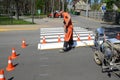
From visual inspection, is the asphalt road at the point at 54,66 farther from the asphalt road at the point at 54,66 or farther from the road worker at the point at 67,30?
the road worker at the point at 67,30

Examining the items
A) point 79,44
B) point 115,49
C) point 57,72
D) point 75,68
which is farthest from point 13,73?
point 79,44

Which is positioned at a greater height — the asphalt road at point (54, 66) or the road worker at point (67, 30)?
the road worker at point (67, 30)

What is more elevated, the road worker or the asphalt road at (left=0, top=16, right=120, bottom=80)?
the road worker

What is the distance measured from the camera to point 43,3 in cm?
9431

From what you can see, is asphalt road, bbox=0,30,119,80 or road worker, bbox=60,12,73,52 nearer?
asphalt road, bbox=0,30,119,80

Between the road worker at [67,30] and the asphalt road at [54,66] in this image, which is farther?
the road worker at [67,30]

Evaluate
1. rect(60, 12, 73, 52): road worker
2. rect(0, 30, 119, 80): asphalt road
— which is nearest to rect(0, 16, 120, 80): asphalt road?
rect(0, 30, 119, 80): asphalt road

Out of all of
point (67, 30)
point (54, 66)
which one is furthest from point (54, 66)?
point (67, 30)

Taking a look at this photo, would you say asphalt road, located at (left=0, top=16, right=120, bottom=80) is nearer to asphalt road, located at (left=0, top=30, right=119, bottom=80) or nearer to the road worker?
asphalt road, located at (left=0, top=30, right=119, bottom=80)

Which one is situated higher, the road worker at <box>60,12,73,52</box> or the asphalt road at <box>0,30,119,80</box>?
the road worker at <box>60,12,73,52</box>

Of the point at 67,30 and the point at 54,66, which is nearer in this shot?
the point at 54,66

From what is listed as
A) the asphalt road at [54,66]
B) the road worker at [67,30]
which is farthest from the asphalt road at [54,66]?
the road worker at [67,30]

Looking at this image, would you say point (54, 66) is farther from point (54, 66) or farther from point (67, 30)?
point (67, 30)

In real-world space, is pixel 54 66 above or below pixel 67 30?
below
